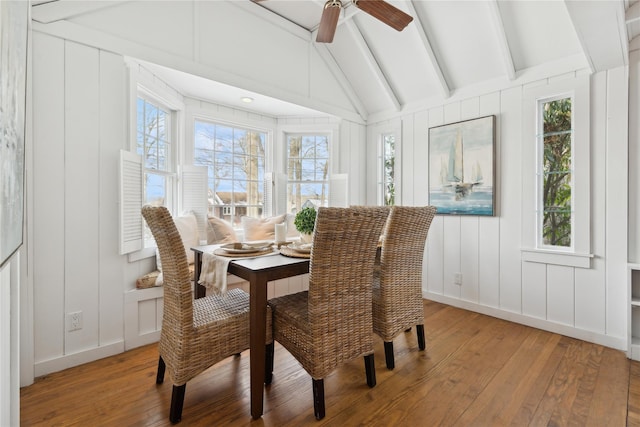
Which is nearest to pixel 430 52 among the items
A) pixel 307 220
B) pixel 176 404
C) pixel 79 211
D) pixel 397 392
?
pixel 307 220

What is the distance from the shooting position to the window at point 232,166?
352 cm

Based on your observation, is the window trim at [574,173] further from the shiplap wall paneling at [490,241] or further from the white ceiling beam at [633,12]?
the white ceiling beam at [633,12]

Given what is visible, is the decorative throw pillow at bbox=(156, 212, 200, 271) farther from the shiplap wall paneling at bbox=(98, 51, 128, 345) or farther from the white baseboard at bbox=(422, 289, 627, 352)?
the white baseboard at bbox=(422, 289, 627, 352)

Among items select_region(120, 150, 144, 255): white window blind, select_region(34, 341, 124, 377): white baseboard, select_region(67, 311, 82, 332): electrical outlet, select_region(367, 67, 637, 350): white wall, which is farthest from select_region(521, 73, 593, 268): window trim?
select_region(67, 311, 82, 332): electrical outlet

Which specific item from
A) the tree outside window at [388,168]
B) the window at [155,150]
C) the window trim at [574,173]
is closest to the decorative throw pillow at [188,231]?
the window at [155,150]

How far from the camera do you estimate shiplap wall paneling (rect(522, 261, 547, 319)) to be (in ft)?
9.15

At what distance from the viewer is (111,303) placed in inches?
90.2

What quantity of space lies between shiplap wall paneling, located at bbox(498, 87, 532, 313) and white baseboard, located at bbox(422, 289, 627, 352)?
2.9 inches

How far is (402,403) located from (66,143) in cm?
272

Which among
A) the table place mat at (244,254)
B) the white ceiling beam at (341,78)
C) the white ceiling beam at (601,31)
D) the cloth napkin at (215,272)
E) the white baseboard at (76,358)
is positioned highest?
the white ceiling beam at (341,78)

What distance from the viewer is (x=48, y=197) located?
6.63ft

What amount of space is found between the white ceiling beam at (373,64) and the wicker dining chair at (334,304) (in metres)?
2.60

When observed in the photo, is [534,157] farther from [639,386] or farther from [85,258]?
[85,258]

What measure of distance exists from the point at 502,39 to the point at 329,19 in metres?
1.69
